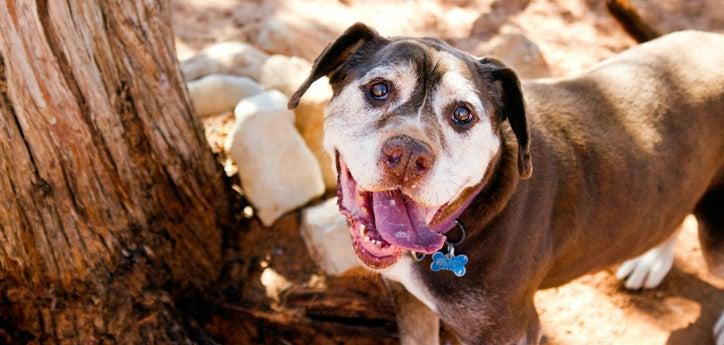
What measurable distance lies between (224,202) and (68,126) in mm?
1212

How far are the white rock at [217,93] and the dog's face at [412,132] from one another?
1.53 meters

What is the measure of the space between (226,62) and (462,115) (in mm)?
2361

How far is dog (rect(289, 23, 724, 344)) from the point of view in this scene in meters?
2.87

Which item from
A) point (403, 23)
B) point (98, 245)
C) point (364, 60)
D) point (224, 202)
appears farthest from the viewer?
point (403, 23)

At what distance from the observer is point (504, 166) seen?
3.14 metres

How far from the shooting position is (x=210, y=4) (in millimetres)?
5891

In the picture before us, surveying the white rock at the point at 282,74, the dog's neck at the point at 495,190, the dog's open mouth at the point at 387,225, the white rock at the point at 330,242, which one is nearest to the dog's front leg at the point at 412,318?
the white rock at the point at 330,242

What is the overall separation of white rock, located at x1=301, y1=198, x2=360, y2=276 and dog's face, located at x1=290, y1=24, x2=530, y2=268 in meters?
1.17

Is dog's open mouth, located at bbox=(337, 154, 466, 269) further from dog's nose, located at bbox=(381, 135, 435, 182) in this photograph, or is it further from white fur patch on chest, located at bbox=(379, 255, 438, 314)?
white fur patch on chest, located at bbox=(379, 255, 438, 314)

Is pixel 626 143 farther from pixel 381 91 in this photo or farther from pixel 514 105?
pixel 381 91

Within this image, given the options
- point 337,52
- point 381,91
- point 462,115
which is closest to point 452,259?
point 462,115

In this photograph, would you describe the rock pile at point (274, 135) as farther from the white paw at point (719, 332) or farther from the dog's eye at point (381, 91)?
the white paw at point (719, 332)

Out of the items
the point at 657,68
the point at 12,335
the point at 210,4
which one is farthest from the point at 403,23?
the point at 12,335

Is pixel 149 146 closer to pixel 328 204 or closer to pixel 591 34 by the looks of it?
pixel 328 204
